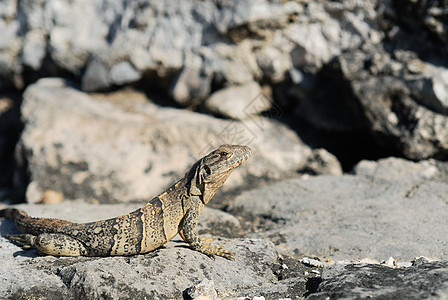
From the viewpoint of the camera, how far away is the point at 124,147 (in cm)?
995

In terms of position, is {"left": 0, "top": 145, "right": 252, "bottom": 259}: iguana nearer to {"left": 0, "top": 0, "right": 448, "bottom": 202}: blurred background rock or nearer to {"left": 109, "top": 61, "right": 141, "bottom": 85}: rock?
{"left": 0, "top": 0, "right": 448, "bottom": 202}: blurred background rock

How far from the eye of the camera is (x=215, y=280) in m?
5.19

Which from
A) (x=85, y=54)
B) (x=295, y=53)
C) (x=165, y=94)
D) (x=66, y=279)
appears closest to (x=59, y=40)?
(x=85, y=54)

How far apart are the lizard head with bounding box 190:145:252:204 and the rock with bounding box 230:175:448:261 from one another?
162 cm

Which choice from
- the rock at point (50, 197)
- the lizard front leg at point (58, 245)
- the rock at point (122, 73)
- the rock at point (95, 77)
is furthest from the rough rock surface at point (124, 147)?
the lizard front leg at point (58, 245)

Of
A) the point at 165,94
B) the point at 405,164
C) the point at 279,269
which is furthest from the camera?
the point at 165,94

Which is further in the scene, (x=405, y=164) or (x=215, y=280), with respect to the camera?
(x=405, y=164)

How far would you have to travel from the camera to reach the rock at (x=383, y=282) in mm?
4098

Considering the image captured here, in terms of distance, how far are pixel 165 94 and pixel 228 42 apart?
239cm

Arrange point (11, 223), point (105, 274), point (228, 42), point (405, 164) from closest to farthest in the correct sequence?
1. point (105, 274)
2. point (11, 223)
3. point (405, 164)
4. point (228, 42)

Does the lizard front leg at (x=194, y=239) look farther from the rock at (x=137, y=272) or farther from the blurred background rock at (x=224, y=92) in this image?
the blurred background rock at (x=224, y=92)

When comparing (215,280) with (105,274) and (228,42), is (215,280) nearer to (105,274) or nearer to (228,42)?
(105,274)

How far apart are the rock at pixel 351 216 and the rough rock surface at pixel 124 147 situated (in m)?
1.57

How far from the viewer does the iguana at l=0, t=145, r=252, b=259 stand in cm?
540
